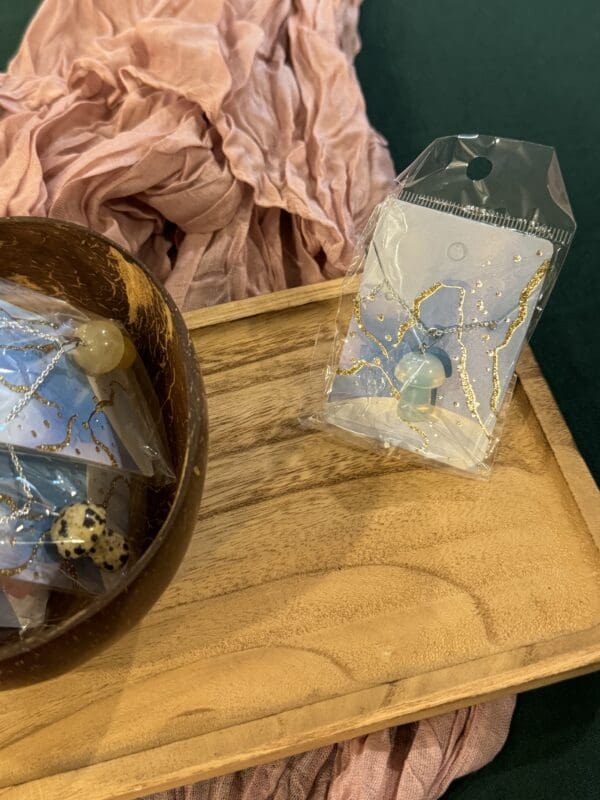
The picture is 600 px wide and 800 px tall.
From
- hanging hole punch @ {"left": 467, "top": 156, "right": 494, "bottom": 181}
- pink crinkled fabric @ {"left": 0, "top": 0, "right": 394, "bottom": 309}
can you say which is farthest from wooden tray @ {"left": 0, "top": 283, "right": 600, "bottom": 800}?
pink crinkled fabric @ {"left": 0, "top": 0, "right": 394, "bottom": 309}

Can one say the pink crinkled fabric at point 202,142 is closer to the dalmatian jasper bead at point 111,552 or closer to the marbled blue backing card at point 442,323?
the marbled blue backing card at point 442,323

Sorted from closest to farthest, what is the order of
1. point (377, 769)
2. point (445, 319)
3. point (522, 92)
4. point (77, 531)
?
point (77, 531)
point (445, 319)
point (377, 769)
point (522, 92)

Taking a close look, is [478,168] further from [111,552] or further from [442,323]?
[111,552]

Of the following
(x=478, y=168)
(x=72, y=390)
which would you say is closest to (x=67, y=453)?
(x=72, y=390)

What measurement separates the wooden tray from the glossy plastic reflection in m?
0.08

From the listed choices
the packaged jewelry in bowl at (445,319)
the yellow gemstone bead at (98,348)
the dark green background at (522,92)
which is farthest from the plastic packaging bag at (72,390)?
the dark green background at (522,92)

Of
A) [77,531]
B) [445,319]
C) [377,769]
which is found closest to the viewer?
[77,531]

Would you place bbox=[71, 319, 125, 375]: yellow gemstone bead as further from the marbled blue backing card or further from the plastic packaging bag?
the marbled blue backing card

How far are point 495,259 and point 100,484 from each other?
0.96 feet

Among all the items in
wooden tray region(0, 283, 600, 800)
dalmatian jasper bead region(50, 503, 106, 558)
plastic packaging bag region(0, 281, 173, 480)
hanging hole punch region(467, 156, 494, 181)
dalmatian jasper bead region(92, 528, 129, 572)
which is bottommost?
wooden tray region(0, 283, 600, 800)

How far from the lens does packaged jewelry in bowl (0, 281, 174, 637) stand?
385 mm

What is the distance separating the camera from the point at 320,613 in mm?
464

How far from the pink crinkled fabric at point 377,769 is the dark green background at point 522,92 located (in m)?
0.32

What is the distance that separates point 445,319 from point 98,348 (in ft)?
0.77
